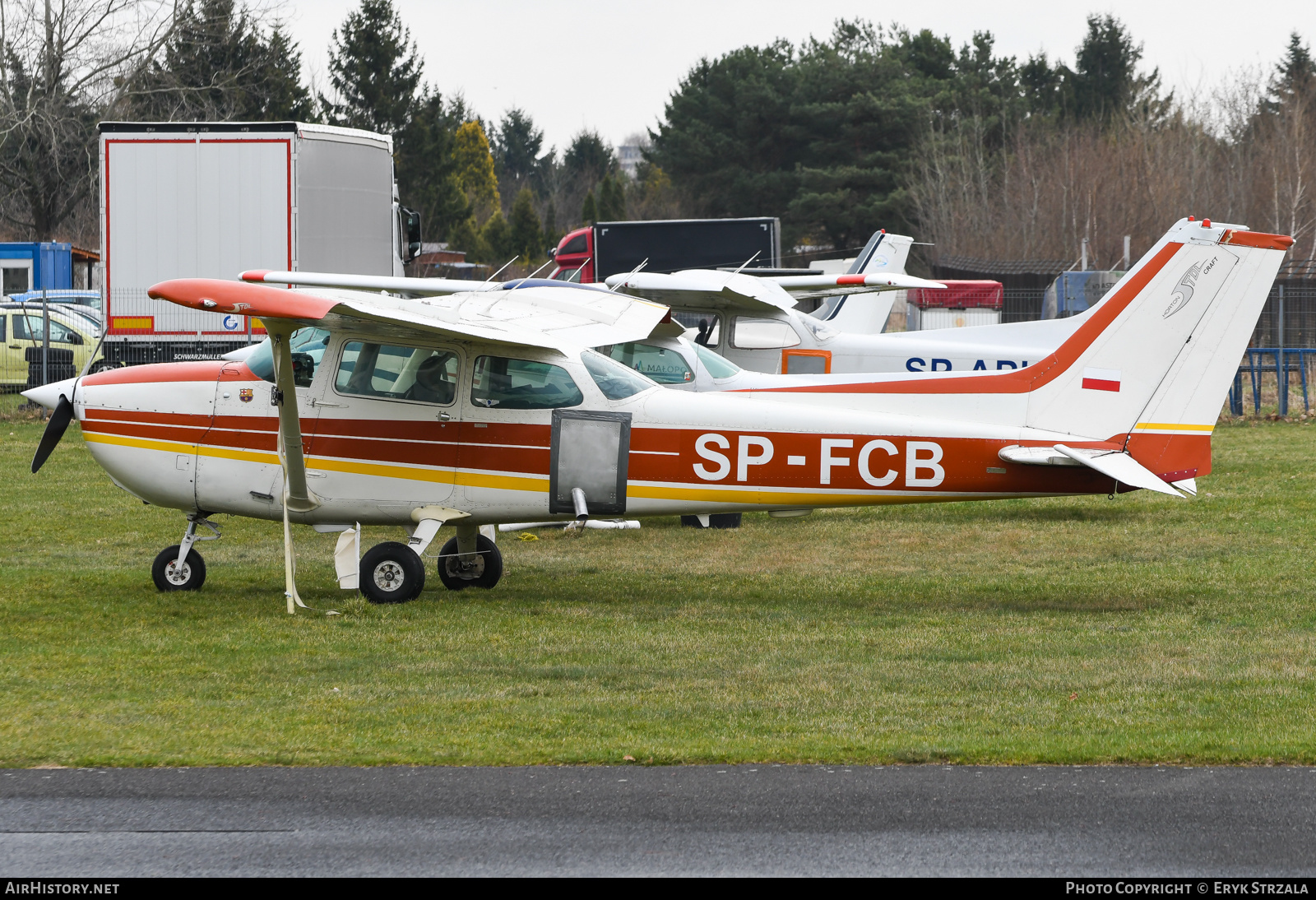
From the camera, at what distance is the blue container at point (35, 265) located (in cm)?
3881

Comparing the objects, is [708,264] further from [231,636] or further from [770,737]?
[770,737]

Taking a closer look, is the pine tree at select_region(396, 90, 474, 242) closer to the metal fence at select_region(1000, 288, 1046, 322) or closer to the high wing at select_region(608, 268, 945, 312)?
the metal fence at select_region(1000, 288, 1046, 322)

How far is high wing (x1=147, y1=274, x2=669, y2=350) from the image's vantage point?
8391 millimetres

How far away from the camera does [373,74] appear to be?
221 ft

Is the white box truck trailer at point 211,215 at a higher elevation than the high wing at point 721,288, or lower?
higher

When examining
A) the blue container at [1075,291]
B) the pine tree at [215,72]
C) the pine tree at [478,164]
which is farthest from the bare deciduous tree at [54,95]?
the pine tree at [478,164]

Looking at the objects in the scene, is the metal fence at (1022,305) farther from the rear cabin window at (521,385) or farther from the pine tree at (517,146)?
the pine tree at (517,146)

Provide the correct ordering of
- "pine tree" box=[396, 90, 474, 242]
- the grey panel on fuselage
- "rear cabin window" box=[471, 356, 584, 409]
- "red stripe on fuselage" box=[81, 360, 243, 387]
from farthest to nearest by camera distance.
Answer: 1. "pine tree" box=[396, 90, 474, 242]
2. "red stripe on fuselage" box=[81, 360, 243, 387]
3. "rear cabin window" box=[471, 356, 584, 409]
4. the grey panel on fuselage

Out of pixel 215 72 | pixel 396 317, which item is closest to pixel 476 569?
pixel 396 317

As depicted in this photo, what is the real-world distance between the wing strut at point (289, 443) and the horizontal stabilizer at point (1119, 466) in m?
5.02

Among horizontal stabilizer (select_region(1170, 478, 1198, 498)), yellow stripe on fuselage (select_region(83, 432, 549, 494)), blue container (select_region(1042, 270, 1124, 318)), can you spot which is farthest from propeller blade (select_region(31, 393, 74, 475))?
blue container (select_region(1042, 270, 1124, 318))

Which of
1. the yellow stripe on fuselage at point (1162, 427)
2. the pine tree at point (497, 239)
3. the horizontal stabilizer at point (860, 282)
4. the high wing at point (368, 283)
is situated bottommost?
the yellow stripe on fuselage at point (1162, 427)

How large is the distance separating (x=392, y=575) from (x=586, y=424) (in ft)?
5.52

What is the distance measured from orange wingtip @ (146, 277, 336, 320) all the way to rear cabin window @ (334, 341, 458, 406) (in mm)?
1111
